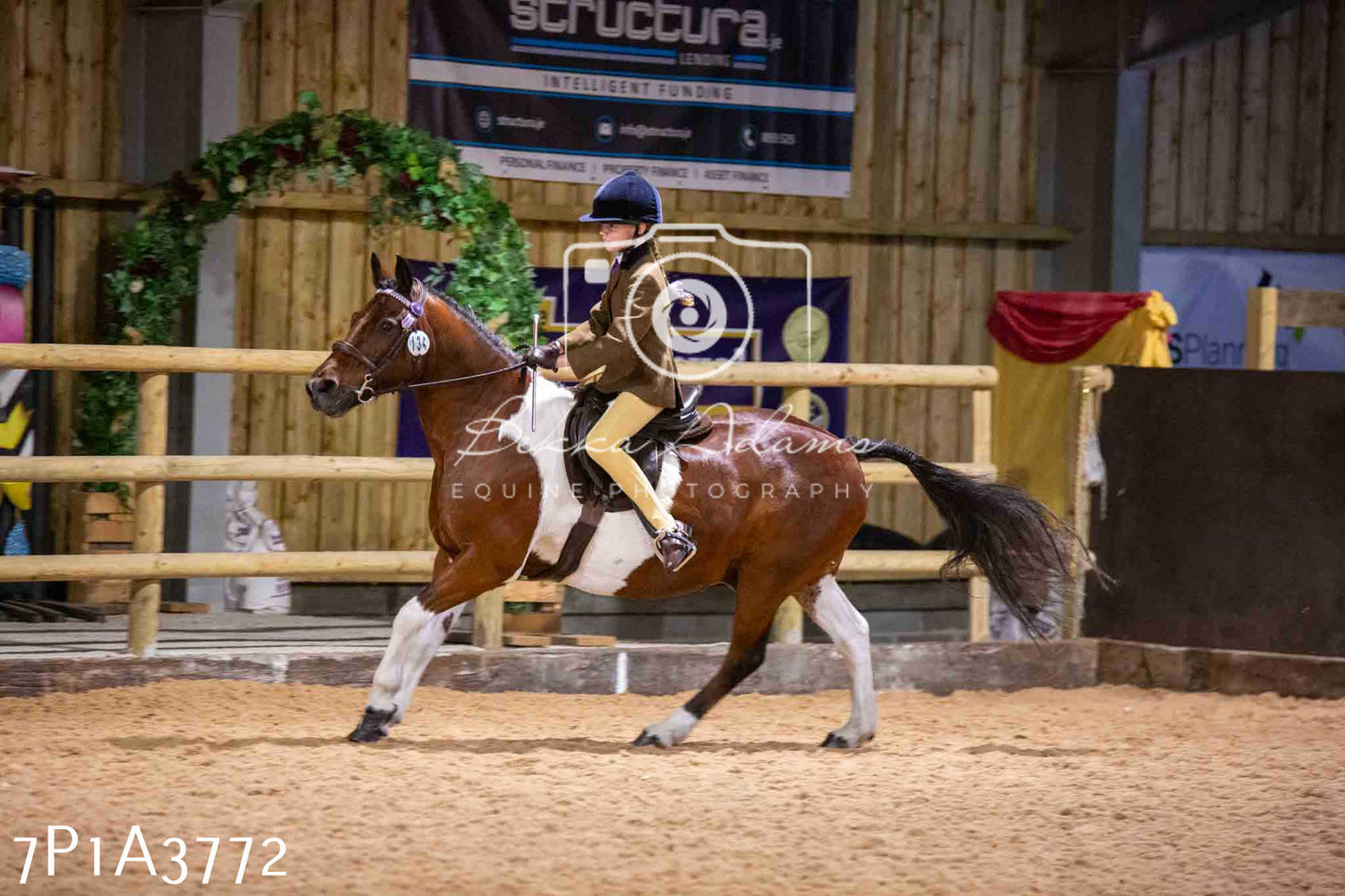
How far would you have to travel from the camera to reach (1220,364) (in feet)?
44.6

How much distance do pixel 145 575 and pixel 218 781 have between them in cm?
189

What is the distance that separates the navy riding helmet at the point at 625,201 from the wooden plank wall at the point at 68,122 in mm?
5611

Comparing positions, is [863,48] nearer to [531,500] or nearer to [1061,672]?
[1061,672]

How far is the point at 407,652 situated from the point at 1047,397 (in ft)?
21.7

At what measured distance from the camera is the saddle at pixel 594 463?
6.04 metres

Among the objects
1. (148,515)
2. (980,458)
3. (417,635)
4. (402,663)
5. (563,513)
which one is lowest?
(402,663)

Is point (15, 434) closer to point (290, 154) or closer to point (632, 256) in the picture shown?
point (290, 154)

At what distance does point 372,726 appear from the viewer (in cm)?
595

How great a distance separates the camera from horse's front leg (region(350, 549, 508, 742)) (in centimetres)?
584

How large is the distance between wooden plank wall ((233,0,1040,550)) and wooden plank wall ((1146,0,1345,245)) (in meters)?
1.45

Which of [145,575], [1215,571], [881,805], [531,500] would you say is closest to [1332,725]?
[1215,571]

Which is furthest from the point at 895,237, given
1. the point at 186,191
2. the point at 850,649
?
the point at 850,649

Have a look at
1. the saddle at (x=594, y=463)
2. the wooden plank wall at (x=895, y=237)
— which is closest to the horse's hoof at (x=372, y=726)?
the saddle at (x=594, y=463)

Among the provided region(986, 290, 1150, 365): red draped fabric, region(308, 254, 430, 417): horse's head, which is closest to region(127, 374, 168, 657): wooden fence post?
region(308, 254, 430, 417): horse's head
